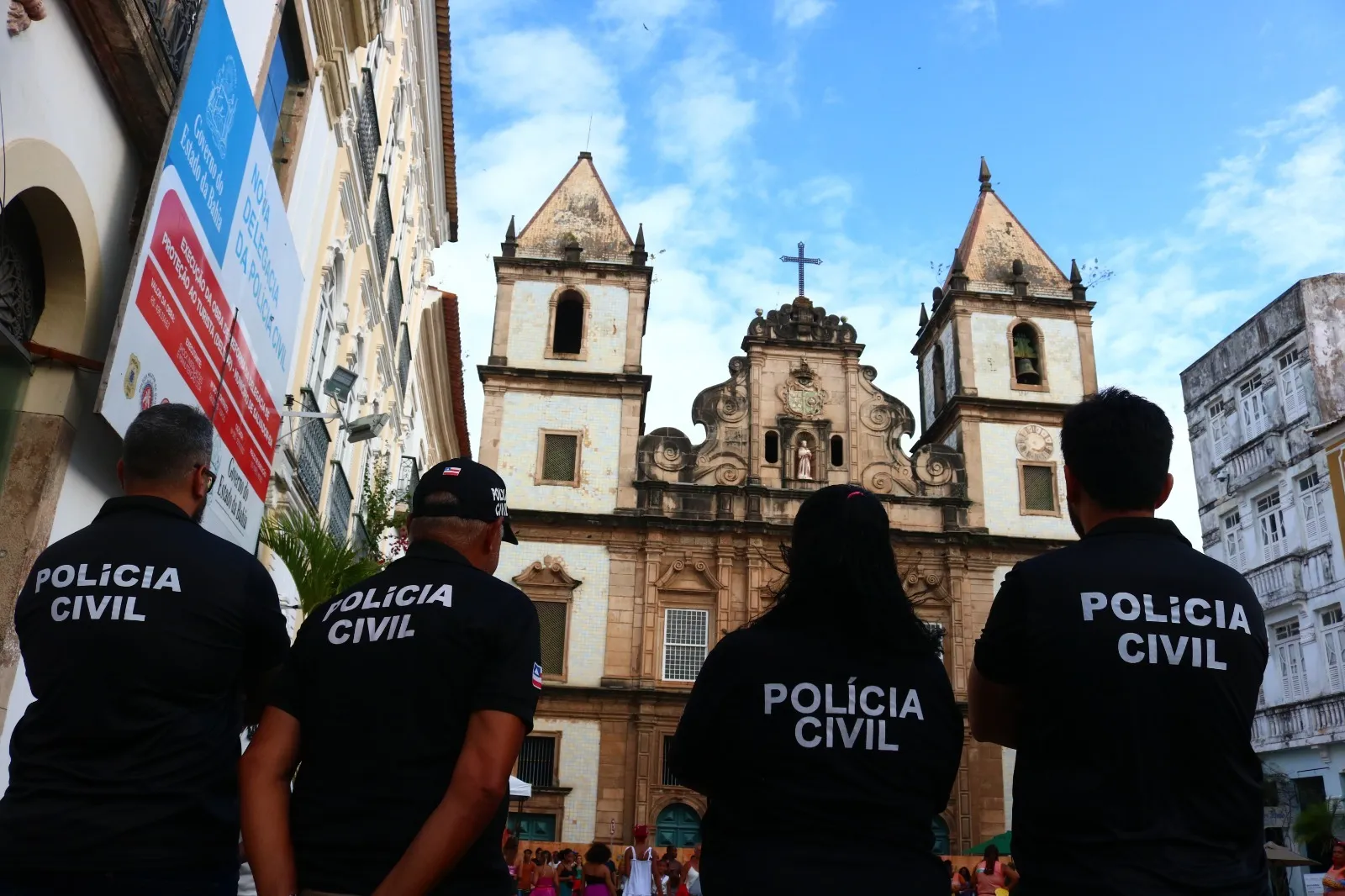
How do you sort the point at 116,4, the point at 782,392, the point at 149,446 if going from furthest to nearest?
the point at 782,392 < the point at 116,4 < the point at 149,446

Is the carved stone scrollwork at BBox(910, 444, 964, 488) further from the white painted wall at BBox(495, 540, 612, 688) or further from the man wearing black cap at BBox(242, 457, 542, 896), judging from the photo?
the man wearing black cap at BBox(242, 457, 542, 896)

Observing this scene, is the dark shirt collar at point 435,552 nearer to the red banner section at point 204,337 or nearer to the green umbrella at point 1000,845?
the red banner section at point 204,337

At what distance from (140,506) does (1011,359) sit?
29.7 meters

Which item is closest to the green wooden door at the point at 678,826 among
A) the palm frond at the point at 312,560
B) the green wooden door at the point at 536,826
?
the green wooden door at the point at 536,826

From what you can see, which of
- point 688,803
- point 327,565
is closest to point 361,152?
point 327,565

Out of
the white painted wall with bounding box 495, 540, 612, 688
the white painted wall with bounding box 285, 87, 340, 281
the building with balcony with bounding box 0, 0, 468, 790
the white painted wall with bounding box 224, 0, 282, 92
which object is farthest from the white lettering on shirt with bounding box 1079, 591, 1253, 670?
the white painted wall with bounding box 495, 540, 612, 688

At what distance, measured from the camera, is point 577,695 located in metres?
24.7

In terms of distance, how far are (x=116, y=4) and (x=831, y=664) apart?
537 cm

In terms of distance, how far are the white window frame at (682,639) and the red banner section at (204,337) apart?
697 inches

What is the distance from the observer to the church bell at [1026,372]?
98.9 feet

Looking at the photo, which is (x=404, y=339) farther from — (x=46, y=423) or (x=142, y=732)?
(x=142, y=732)

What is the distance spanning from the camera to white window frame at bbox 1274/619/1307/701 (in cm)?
2597

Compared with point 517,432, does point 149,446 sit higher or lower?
lower

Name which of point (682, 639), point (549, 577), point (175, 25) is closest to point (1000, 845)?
point (682, 639)
